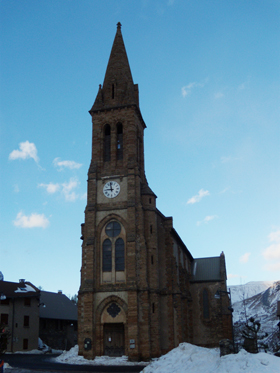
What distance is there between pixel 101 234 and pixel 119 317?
8.40 metres

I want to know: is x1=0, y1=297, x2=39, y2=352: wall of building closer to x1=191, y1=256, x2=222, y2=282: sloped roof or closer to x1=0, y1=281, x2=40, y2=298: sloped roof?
x1=0, y1=281, x2=40, y2=298: sloped roof

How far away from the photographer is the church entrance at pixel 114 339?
3841cm

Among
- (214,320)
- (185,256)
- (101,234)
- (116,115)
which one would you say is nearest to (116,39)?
(116,115)

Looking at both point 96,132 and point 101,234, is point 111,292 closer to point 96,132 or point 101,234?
point 101,234

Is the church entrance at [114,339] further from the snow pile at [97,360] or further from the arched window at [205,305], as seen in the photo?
the arched window at [205,305]

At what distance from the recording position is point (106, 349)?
38625 mm

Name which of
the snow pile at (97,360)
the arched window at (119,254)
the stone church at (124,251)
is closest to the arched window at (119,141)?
the stone church at (124,251)

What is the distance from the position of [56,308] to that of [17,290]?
10.1 metres

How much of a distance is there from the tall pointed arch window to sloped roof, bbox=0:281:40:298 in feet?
58.5

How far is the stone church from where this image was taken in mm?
38406

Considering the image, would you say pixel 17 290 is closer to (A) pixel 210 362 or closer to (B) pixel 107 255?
(B) pixel 107 255

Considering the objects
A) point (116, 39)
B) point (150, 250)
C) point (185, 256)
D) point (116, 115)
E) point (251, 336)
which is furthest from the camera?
point (185, 256)

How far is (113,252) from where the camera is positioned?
4109cm

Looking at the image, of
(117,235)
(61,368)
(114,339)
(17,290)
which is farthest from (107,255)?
(17,290)
